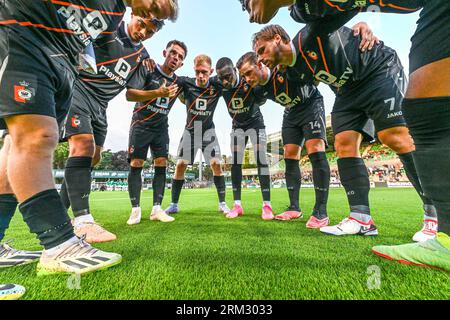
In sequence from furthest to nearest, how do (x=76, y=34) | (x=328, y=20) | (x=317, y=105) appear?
(x=317, y=105) < (x=328, y=20) < (x=76, y=34)

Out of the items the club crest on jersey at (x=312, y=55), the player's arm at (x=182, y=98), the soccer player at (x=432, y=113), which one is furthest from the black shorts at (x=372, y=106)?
the player's arm at (x=182, y=98)

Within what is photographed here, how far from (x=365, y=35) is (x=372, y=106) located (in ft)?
2.48

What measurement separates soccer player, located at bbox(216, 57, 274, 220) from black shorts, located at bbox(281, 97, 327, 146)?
0.82m

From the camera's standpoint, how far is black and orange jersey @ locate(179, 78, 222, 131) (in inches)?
177

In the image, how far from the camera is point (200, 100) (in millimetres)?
4520

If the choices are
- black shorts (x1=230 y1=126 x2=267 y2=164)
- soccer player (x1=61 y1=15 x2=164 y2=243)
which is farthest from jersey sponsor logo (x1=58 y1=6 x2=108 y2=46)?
black shorts (x1=230 y1=126 x2=267 y2=164)

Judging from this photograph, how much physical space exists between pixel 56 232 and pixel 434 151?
74.9 inches

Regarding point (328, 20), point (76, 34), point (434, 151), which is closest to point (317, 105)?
point (328, 20)

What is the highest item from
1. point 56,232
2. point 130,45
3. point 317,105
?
point 130,45

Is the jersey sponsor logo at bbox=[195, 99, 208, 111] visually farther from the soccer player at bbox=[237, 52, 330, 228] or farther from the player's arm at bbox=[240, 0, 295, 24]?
the player's arm at bbox=[240, 0, 295, 24]

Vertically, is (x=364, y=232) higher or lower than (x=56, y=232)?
lower

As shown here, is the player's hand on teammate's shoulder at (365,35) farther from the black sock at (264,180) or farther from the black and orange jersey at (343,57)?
the black sock at (264,180)

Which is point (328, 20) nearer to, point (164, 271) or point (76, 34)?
point (76, 34)
